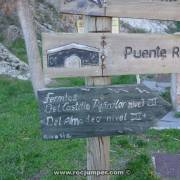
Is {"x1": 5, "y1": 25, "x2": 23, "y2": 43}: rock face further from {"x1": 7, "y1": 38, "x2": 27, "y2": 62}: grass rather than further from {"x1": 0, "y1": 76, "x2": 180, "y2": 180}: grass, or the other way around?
{"x1": 0, "y1": 76, "x2": 180, "y2": 180}: grass

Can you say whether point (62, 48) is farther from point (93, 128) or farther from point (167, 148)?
point (167, 148)

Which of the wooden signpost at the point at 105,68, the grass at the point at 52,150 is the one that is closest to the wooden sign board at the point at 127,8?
the wooden signpost at the point at 105,68

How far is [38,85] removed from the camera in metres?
10.3

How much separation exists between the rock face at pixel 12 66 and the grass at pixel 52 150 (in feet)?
13.2

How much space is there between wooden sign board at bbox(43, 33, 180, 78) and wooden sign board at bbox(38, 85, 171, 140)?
0.16 metres

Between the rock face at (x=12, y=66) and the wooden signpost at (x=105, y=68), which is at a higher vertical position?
A: the wooden signpost at (x=105, y=68)

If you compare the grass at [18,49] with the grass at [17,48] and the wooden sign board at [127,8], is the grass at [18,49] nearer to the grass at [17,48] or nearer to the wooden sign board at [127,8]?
the grass at [17,48]

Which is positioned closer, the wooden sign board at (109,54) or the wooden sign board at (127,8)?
the wooden sign board at (109,54)

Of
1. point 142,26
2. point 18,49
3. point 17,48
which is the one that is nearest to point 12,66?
point 18,49

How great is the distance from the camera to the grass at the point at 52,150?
6.18 metres

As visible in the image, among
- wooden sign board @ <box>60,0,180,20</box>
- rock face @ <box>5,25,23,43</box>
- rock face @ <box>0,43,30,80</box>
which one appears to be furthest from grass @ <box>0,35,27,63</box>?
wooden sign board @ <box>60,0,180,20</box>

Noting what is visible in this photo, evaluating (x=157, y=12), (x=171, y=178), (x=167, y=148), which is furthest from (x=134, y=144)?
(x=157, y=12)

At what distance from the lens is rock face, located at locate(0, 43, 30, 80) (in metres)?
13.7

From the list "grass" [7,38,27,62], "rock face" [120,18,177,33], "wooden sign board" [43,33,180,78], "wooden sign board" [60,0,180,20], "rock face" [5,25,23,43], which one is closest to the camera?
"wooden sign board" [43,33,180,78]
